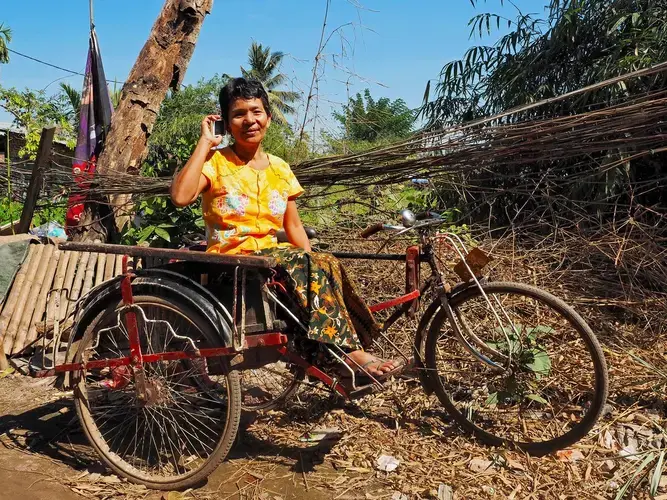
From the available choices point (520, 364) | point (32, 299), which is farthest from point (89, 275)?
point (520, 364)

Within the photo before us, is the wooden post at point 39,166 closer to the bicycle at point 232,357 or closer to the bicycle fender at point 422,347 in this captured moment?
the bicycle at point 232,357

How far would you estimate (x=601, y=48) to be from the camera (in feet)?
15.7

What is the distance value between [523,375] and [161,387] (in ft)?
5.84

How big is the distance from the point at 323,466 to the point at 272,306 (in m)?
0.89

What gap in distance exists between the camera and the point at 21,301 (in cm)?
412

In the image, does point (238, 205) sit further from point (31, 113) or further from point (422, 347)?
point (31, 113)

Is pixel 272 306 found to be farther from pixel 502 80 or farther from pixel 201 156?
pixel 502 80

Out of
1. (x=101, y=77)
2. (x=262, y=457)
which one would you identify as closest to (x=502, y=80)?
(x=101, y=77)

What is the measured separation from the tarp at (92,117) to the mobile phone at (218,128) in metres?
2.89

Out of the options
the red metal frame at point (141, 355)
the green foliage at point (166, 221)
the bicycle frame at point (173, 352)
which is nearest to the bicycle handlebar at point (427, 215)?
the bicycle frame at point (173, 352)

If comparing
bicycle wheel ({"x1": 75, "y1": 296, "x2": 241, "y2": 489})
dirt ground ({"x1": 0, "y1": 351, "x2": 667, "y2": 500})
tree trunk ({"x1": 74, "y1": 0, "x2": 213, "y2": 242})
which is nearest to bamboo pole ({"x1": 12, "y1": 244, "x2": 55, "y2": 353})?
tree trunk ({"x1": 74, "y1": 0, "x2": 213, "y2": 242})

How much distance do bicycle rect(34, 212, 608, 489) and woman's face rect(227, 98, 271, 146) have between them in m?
0.64

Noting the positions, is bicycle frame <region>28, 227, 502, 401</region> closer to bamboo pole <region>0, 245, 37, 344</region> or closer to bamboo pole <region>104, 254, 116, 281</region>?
bamboo pole <region>0, 245, 37, 344</region>

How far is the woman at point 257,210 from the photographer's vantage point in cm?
232
